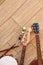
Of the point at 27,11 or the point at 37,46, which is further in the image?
the point at 27,11

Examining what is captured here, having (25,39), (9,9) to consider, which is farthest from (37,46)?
(9,9)

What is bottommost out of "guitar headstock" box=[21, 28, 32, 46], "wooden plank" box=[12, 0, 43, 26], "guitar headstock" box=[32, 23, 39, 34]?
"guitar headstock" box=[21, 28, 32, 46]

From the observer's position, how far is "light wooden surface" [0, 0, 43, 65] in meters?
1.45

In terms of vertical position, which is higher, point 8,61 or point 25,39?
point 25,39

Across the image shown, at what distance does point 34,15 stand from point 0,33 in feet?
0.79

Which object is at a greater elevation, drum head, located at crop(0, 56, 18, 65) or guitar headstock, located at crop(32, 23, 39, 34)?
guitar headstock, located at crop(32, 23, 39, 34)

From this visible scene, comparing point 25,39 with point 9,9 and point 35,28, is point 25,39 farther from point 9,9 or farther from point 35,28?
point 9,9

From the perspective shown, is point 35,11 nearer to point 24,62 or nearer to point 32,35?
point 32,35

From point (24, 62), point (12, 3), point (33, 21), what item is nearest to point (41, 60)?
point (24, 62)

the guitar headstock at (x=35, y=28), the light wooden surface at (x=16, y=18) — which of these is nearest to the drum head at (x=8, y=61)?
the light wooden surface at (x=16, y=18)

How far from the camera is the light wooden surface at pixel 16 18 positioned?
4.76 ft

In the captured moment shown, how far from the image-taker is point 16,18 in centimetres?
148

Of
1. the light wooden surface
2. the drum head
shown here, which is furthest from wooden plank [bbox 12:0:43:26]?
the drum head

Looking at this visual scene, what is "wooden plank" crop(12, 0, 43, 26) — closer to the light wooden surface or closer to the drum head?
the light wooden surface
